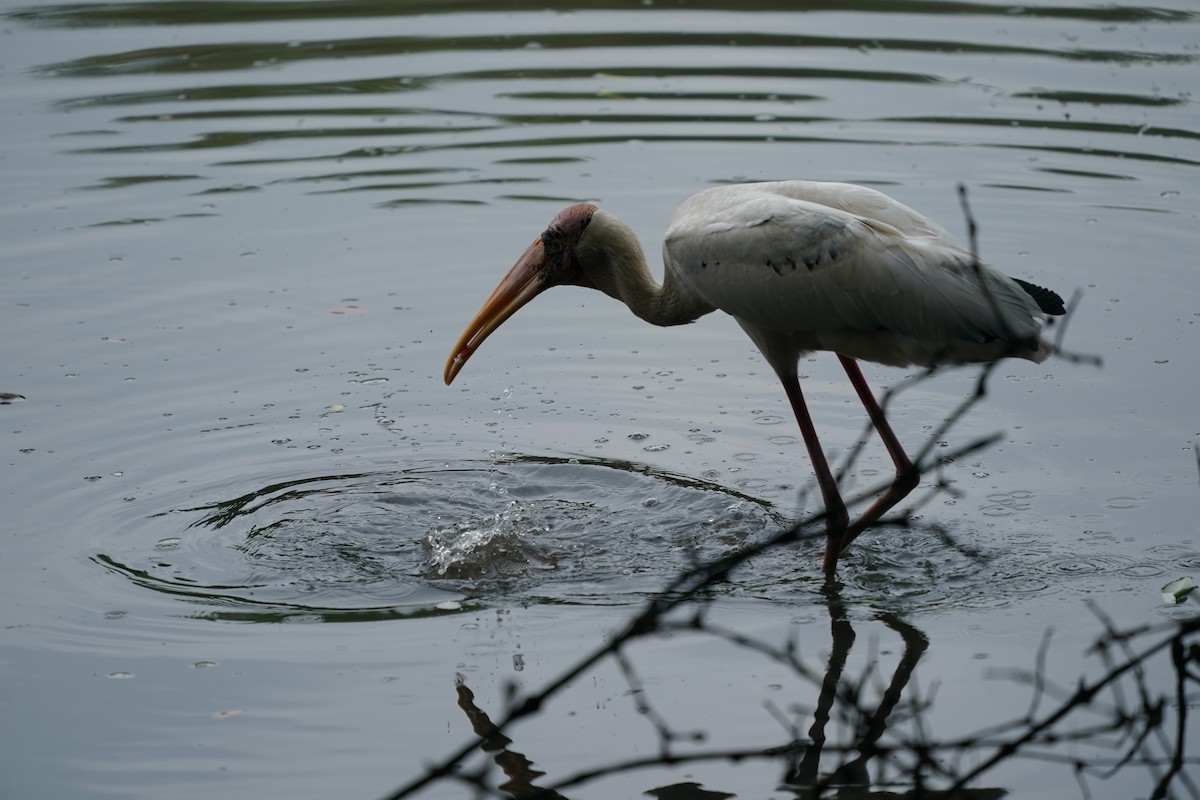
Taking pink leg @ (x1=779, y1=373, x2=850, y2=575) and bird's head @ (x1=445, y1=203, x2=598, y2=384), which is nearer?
pink leg @ (x1=779, y1=373, x2=850, y2=575)

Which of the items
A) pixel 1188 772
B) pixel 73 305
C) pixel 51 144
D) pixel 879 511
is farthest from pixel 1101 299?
pixel 51 144

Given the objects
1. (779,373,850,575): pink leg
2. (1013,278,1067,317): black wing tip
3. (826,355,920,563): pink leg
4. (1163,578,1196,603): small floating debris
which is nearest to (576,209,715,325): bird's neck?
(779,373,850,575): pink leg

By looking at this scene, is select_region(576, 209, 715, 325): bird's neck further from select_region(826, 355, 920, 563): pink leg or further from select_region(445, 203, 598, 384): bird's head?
select_region(826, 355, 920, 563): pink leg

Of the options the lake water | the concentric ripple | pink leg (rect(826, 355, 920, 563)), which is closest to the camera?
the lake water

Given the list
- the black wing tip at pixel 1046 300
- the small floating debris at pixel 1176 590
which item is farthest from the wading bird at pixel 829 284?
the small floating debris at pixel 1176 590

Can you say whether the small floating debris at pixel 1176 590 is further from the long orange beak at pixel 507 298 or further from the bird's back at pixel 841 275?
the long orange beak at pixel 507 298

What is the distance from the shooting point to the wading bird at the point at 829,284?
5.37 m

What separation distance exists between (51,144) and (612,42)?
4.61 m

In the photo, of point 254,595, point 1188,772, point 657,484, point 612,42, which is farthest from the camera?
point 612,42

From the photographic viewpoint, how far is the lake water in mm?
4852

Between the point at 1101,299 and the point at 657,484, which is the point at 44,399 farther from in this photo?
the point at 1101,299

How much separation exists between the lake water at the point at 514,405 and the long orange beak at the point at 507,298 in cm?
48

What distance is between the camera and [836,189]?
585 centimetres

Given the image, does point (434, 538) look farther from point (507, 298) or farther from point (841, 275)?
point (841, 275)
